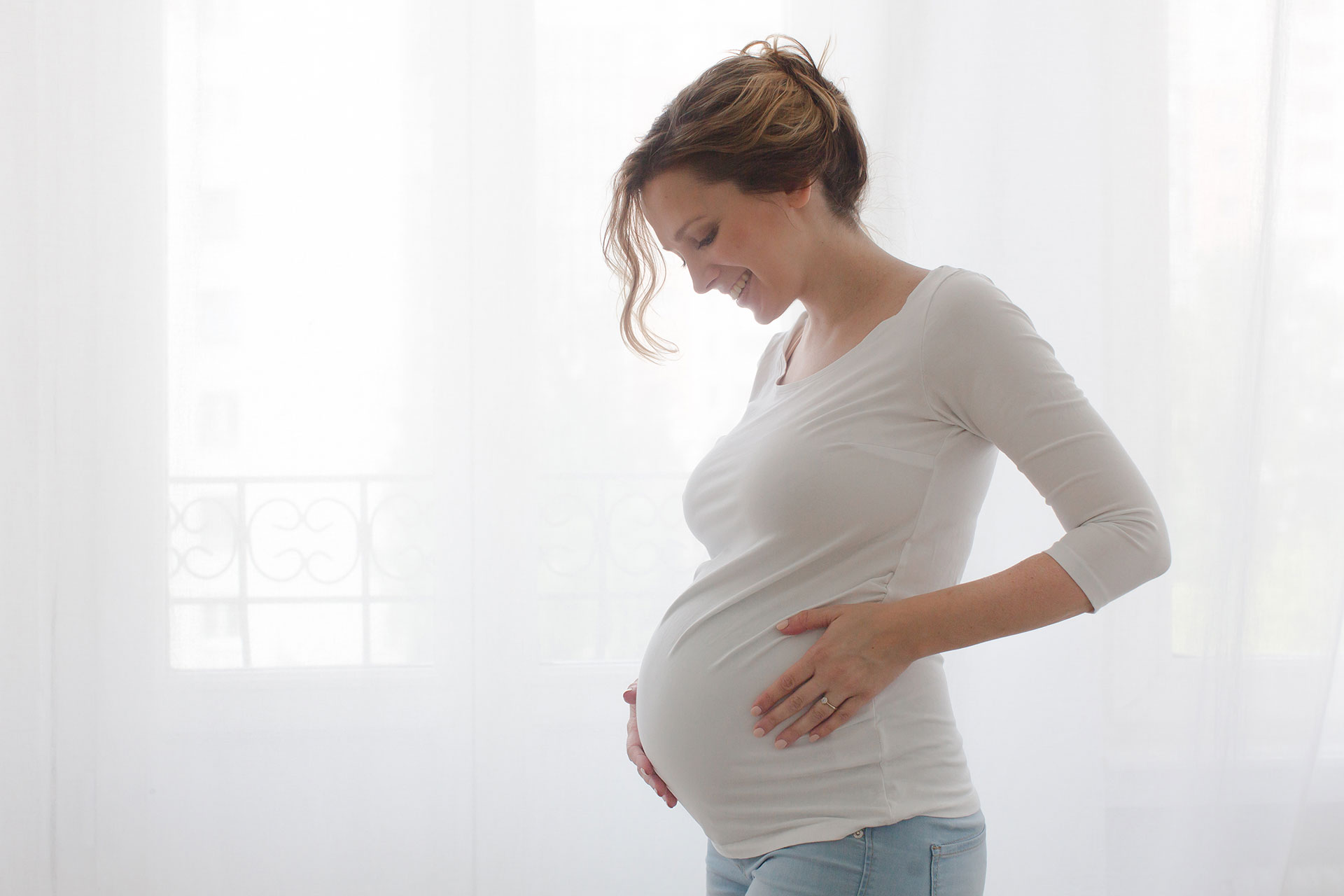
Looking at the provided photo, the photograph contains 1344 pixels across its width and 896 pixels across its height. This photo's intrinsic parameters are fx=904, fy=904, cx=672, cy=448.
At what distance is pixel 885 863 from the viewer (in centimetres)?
70

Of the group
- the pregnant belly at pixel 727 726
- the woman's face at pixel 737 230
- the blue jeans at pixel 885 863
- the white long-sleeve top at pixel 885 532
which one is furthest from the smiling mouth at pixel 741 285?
the blue jeans at pixel 885 863

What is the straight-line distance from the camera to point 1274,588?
1461 mm

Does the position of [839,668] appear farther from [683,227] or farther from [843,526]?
[683,227]

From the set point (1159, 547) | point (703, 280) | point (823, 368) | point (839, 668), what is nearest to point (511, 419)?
point (703, 280)

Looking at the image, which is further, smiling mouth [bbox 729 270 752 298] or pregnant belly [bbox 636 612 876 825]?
smiling mouth [bbox 729 270 752 298]

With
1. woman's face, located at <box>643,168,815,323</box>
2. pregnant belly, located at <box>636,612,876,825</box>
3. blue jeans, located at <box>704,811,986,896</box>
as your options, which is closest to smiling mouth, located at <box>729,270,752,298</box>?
woman's face, located at <box>643,168,815,323</box>

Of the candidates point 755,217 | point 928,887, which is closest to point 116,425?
point 755,217

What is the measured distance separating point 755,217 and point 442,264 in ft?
2.38

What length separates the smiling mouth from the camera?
87 centimetres

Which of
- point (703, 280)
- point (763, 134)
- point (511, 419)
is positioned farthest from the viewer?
point (511, 419)

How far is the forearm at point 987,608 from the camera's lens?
69cm

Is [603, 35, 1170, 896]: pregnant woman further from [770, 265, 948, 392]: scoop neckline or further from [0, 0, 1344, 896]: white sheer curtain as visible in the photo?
[0, 0, 1344, 896]: white sheer curtain

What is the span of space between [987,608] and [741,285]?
379 millimetres

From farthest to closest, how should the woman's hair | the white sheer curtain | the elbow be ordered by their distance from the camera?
the white sheer curtain < the woman's hair < the elbow
